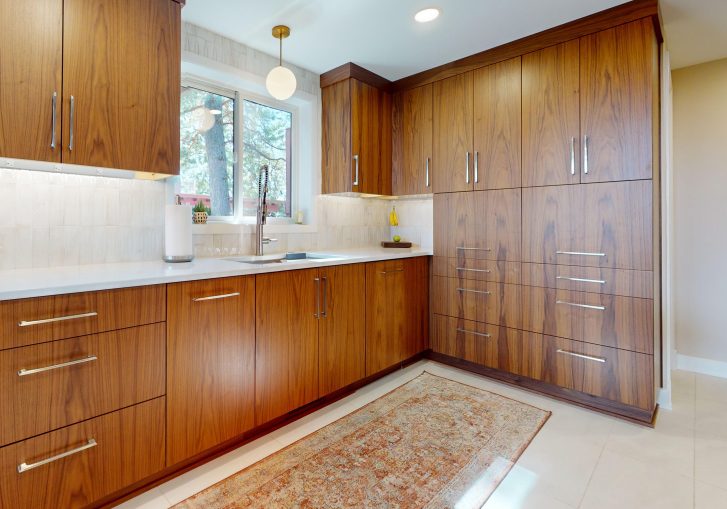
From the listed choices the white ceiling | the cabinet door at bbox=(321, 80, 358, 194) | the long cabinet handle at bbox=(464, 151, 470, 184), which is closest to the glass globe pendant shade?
the white ceiling

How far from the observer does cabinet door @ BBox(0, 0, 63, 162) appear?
1419 mm

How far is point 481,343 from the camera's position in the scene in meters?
2.79

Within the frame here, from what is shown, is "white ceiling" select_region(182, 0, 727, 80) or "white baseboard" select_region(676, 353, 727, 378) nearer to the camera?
"white ceiling" select_region(182, 0, 727, 80)

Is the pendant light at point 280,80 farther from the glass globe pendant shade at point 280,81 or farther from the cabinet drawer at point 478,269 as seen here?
the cabinet drawer at point 478,269

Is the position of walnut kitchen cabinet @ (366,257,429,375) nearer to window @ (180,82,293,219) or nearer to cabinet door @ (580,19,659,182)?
window @ (180,82,293,219)

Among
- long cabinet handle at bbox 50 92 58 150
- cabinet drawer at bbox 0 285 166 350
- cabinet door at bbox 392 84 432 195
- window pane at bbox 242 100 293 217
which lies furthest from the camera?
cabinet door at bbox 392 84 432 195

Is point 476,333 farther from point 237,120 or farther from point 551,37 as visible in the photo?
point 237,120

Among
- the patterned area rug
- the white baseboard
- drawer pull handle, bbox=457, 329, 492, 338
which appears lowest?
the patterned area rug

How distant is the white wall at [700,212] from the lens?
9.00ft

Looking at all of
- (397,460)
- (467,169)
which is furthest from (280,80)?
(397,460)

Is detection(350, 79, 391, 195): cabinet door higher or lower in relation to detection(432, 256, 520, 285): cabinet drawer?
higher

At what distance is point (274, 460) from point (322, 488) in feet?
1.03

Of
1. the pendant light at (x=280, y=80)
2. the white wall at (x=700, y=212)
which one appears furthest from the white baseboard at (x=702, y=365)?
the pendant light at (x=280, y=80)

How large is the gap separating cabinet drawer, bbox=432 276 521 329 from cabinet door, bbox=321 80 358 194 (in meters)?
1.07
